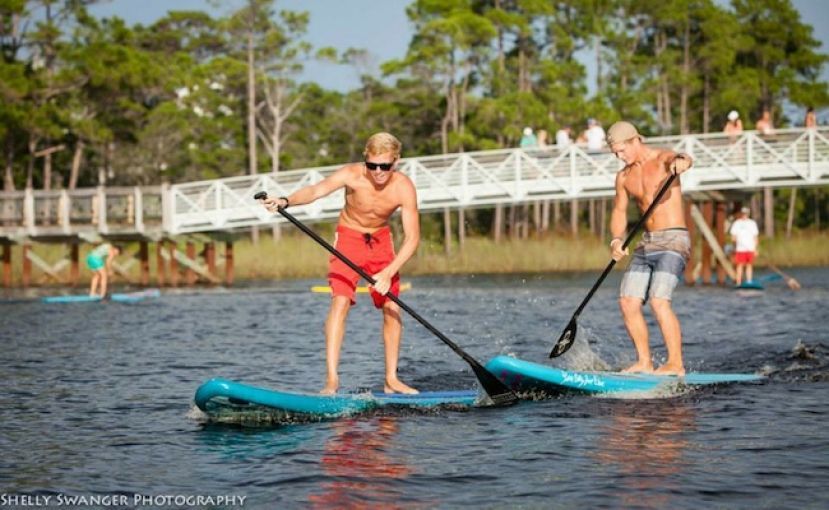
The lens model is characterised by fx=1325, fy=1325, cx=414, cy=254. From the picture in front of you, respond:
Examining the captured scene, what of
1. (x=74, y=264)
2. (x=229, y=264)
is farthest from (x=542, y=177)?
(x=74, y=264)

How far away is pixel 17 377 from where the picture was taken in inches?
469

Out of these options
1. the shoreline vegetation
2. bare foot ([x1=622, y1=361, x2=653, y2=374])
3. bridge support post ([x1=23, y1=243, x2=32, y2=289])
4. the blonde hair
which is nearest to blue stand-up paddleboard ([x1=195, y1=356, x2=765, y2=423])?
bare foot ([x1=622, y1=361, x2=653, y2=374])

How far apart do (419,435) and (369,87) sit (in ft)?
159

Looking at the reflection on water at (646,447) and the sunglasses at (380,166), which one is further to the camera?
the sunglasses at (380,166)

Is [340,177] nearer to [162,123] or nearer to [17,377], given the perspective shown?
[17,377]

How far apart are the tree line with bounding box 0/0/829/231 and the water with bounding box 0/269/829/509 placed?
31859mm

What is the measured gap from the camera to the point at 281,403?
27.8 ft

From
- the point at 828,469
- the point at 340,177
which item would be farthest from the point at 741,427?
the point at 340,177

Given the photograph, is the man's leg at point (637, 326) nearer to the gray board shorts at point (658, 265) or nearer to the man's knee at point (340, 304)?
the gray board shorts at point (658, 265)

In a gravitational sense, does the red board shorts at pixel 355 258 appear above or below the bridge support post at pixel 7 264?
above

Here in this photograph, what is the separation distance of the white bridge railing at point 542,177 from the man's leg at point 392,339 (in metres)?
20.2

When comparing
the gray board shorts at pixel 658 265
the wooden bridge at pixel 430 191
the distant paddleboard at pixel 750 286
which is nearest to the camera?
the gray board shorts at pixel 658 265

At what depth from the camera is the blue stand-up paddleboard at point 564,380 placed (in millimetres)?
9570

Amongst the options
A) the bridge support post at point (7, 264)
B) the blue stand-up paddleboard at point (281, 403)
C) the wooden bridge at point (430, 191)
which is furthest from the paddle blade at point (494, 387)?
the bridge support post at point (7, 264)
